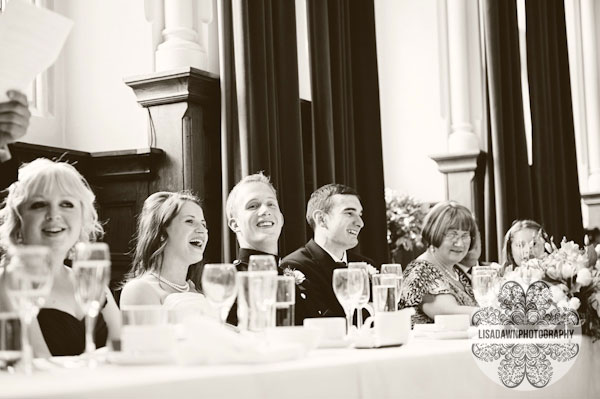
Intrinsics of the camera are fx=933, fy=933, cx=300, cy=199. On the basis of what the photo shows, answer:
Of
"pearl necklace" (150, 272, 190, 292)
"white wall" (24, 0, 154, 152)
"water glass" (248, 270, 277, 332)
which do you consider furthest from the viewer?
"white wall" (24, 0, 154, 152)

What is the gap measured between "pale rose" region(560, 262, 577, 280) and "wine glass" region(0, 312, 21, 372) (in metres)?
1.71

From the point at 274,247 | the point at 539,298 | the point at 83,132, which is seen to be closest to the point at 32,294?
the point at 539,298

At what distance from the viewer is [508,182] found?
714cm

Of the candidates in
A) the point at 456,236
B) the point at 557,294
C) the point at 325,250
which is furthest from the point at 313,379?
the point at 456,236

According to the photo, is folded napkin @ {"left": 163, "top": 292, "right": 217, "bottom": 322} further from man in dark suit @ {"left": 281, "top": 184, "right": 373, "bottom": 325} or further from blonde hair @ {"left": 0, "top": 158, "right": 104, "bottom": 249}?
man in dark suit @ {"left": 281, "top": 184, "right": 373, "bottom": 325}

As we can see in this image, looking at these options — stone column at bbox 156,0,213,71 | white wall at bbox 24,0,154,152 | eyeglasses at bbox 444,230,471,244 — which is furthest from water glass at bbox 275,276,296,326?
white wall at bbox 24,0,154,152

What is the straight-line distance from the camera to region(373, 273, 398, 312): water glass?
2.39m

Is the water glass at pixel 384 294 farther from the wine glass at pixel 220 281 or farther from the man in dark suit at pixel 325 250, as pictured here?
the man in dark suit at pixel 325 250

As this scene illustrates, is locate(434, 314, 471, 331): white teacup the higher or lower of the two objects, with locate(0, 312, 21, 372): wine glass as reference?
lower

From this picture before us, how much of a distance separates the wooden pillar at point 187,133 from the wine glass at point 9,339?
8.48 feet

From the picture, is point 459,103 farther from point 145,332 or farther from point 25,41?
point 145,332

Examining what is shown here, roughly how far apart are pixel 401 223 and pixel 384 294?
4.64 meters

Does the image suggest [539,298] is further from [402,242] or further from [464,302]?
[402,242]

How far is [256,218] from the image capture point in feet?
11.8
